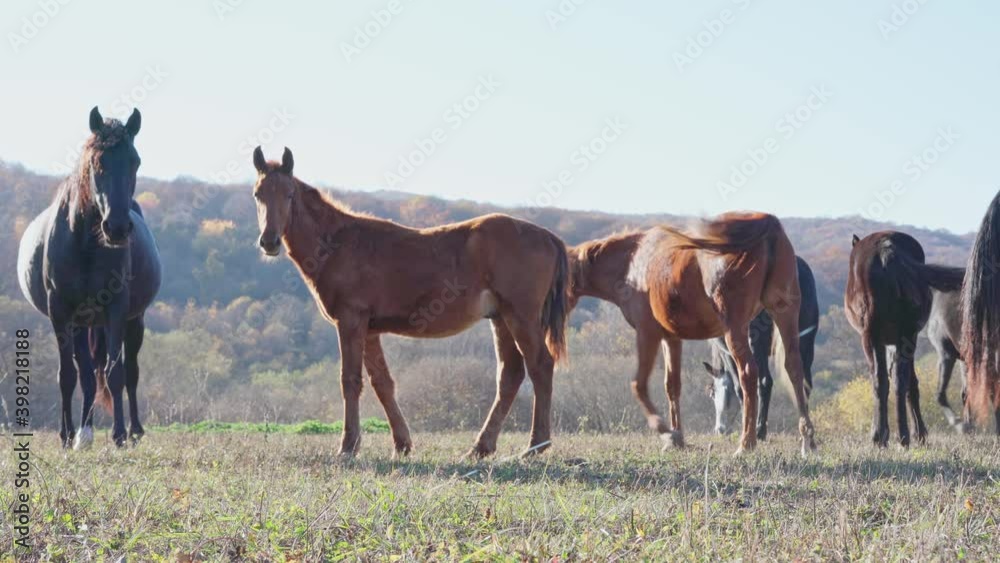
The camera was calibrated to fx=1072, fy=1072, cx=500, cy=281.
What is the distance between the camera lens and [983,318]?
21.0 feet

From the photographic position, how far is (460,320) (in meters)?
9.56

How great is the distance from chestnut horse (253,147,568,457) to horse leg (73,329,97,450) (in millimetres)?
2208

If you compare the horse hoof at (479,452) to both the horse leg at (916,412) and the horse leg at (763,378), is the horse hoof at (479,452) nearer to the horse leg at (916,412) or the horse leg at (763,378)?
the horse leg at (916,412)

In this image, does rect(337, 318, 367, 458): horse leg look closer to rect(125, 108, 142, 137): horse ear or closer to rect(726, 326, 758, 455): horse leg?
rect(125, 108, 142, 137): horse ear

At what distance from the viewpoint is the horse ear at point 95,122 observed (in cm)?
921

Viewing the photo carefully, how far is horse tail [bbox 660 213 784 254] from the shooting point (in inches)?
388

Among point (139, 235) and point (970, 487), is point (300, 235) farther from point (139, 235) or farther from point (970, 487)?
point (970, 487)

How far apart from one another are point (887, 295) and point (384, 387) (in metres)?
5.36

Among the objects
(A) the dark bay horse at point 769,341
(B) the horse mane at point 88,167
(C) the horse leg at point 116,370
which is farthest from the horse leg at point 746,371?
(B) the horse mane at point 88,167

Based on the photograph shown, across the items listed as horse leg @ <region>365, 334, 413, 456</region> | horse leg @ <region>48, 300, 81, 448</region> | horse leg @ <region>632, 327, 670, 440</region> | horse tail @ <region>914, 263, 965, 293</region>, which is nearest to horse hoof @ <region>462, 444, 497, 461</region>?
horse leg @ <region>365, 334, 413, 456</region>

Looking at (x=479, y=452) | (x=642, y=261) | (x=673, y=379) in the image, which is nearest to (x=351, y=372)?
(x=479, y=452)

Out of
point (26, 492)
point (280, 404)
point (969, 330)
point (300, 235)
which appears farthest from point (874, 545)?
point (280, 404)

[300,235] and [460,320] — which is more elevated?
[300,235]

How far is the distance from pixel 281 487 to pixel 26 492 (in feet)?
4.42
